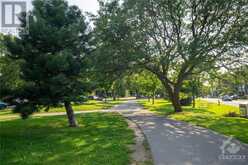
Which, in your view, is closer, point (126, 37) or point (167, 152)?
point (167, 152)

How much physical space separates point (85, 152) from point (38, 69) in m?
5.91

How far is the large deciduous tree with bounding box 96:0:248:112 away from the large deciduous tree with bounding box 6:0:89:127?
5206 mm

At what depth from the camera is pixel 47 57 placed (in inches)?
465

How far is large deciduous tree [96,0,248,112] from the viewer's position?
17438 mm

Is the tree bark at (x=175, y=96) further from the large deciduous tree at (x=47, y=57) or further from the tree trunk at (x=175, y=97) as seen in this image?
the large deciduous tree at (x=47, y=57)

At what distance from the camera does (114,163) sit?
6289 mm

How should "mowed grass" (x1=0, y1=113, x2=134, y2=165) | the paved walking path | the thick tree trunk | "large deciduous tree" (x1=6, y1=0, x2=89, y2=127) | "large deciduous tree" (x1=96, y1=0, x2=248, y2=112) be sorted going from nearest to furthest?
the paved walking path < "mowed grass" (x1=0, y1=113, x2=134, y2=165) < "large deciduous tree" (x1=6, y1=0, x2=89, y2=127) < "large deciduous tree" (x1=96, y1=0, x2=248, y2=112) < the thick tree trunk

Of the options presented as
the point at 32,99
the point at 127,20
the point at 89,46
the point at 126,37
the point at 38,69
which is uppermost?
the point at 127,20

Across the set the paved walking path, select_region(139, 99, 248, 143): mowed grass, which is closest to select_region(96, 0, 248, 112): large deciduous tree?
select_region(139, 99, 248, 143): mowed grass

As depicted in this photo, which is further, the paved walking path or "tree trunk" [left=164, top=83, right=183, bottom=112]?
"tree trunk" [left=164, top=83, right=183, bottom=112]

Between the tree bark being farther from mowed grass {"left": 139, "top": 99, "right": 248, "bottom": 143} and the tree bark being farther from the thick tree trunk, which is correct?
mowed grass {"left": 139, "top": 99, "right": 248, "bottom": 143}

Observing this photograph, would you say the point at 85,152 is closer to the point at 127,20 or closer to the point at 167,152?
the point at 167,152


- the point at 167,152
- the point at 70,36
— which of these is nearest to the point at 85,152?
the point at 167,152

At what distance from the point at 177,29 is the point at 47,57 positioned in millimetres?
11831
